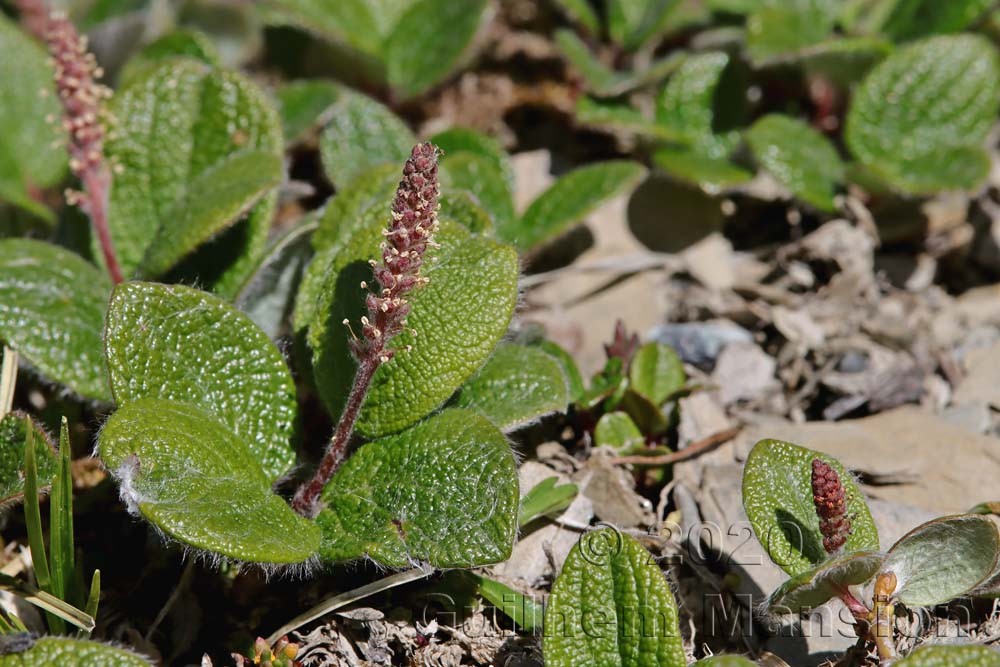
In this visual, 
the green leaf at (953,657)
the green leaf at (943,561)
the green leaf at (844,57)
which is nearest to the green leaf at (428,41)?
the green leaf at (844,57)

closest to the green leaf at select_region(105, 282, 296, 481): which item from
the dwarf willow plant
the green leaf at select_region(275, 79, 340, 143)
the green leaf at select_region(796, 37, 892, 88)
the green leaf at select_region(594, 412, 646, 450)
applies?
the dwarf willow plant

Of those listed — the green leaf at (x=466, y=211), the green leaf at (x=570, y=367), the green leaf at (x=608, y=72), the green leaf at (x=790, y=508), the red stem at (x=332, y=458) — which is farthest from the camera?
the green leaf at (x=608, y=72)

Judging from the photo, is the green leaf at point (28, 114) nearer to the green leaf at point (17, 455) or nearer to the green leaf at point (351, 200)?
the green leaf at point (351, 200)

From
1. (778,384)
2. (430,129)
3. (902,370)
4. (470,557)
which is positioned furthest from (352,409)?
(430,129)

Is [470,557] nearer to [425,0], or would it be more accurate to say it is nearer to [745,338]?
[745,338]

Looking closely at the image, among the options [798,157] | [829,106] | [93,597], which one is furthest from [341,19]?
[93,597]

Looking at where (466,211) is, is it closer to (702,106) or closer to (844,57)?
(702,106)

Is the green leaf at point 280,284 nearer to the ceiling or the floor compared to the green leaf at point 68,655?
nearer to the ceiling
